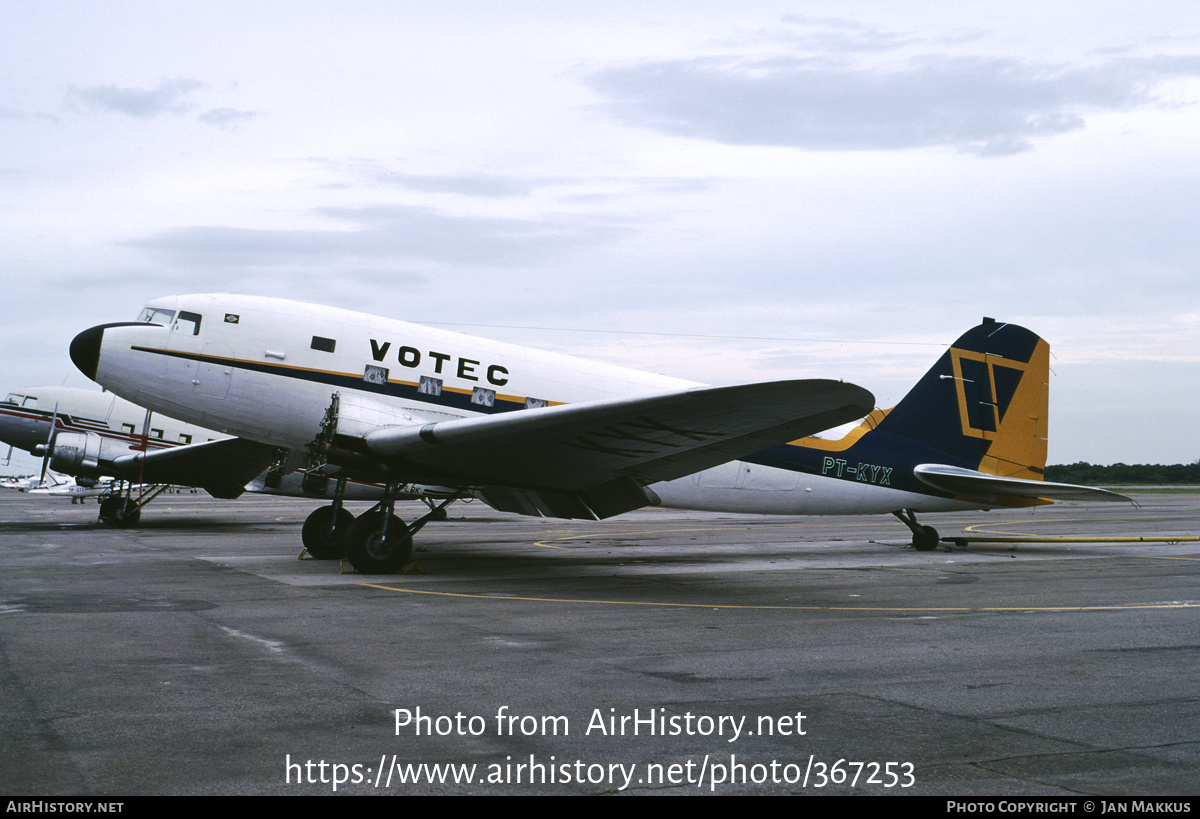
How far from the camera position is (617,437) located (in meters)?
13.1

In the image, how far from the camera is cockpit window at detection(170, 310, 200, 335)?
1495 centimetres

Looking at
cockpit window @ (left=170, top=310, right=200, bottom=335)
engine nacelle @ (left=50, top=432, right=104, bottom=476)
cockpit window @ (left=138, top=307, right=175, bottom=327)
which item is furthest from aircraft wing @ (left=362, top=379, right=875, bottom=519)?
engine nacelle @ (left=50, top=432, right=104, bottom=476)

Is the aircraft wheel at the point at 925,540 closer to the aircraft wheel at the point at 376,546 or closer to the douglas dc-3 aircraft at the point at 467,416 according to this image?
the douglas dc-3 aircraft at the point at 467,416

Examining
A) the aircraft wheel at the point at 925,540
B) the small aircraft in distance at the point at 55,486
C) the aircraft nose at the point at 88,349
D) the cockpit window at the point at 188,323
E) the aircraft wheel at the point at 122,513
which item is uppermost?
the cockpit window at the point at 188,323

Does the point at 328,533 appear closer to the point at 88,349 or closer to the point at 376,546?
the point at 376,546

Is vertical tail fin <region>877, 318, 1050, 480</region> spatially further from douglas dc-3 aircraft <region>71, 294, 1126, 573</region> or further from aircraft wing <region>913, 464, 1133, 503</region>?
douglas dc-3 aircraft <region>71, 294, 1126, 573</region>

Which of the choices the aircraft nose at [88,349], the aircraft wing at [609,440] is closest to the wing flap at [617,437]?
the aircraft wing at [609,440]

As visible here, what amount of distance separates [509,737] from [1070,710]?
3.87 m

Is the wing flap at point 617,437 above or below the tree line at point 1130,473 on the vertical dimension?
below

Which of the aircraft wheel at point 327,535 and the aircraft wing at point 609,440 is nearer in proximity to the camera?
the aircraft wing at point 609,440

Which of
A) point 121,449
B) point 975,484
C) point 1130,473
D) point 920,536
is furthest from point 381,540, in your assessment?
point 1130,473

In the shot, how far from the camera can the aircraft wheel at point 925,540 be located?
67.5 feet

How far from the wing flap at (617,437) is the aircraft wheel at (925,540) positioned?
842 cm
